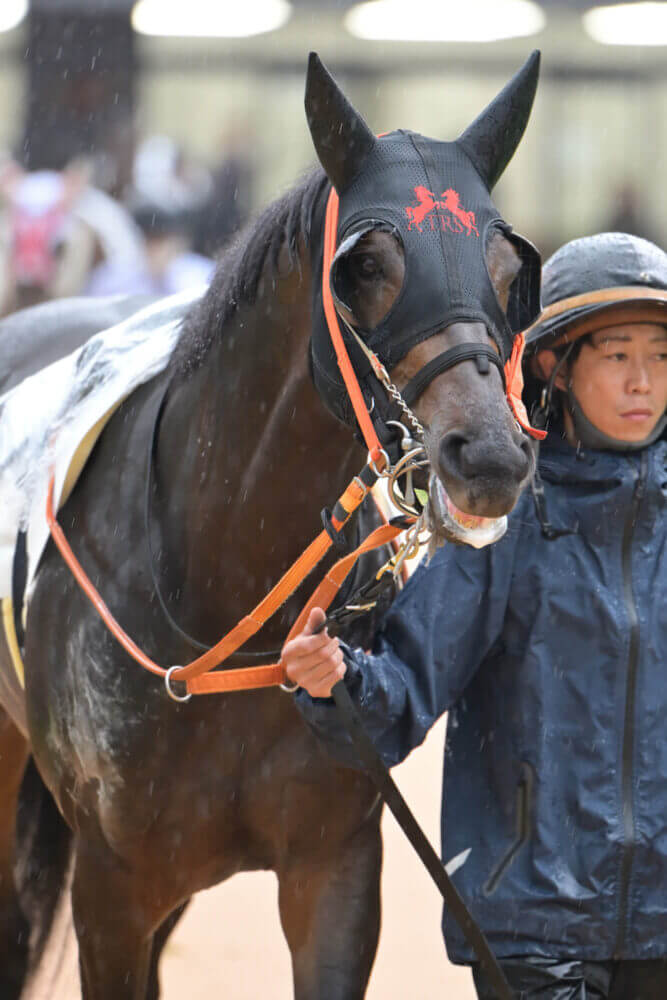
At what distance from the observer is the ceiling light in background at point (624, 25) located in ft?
47.3

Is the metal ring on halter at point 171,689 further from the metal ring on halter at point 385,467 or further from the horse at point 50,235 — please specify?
the horse at point 50,235

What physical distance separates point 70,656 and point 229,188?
442 inches

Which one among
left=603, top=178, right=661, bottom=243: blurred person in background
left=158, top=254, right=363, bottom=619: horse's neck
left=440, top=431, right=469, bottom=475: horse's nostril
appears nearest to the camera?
left=440, top=431, right=469, bottom=475: horse's nostril

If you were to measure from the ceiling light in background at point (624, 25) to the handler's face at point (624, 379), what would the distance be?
1272cm

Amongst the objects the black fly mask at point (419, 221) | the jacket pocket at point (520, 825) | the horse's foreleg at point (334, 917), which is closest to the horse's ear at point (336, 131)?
the black fly mask at point (419, 221)

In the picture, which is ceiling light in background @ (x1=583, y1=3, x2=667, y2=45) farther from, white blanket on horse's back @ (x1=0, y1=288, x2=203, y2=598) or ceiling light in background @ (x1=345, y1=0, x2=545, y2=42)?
white blanket on horse's back @ (x1=0, y1=288, x2=203, y2=598)

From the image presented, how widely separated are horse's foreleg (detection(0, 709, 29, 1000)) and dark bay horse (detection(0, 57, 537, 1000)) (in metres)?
0.85

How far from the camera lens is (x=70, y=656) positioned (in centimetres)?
286

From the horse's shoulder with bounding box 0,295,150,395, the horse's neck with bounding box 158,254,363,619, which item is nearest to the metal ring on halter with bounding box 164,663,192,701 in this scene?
the horse's neck with bounding box 158,254,363,619

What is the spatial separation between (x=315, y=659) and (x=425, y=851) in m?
0.35

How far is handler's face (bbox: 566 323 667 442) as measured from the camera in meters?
2.53

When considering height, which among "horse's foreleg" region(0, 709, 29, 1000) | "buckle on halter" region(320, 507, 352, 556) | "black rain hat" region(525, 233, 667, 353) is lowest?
"horse's foreleg" region(0, 709, 29, 1000)

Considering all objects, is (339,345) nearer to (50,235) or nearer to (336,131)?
(336,131)

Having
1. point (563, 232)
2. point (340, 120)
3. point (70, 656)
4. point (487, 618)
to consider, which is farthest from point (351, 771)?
point (563, 232)
